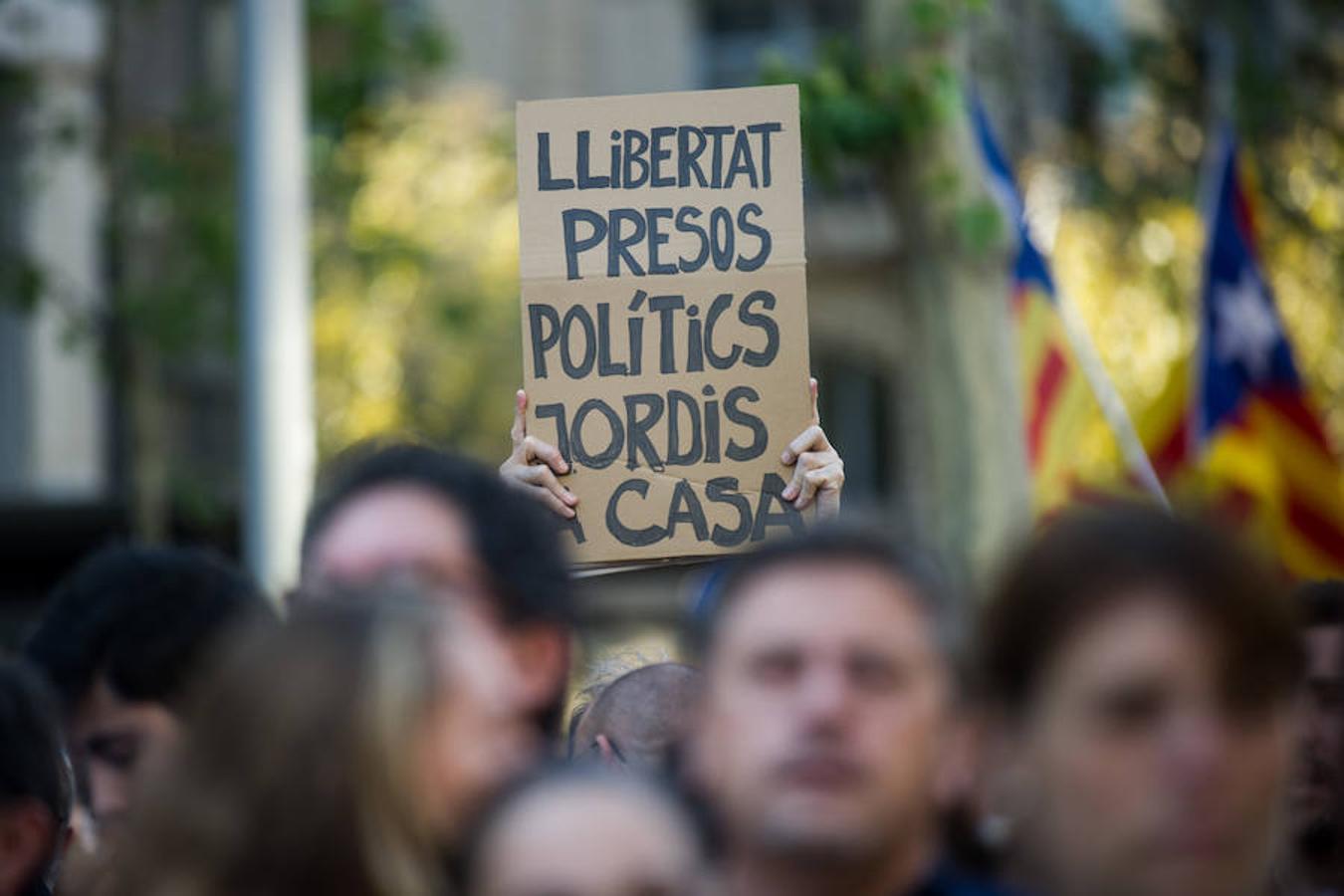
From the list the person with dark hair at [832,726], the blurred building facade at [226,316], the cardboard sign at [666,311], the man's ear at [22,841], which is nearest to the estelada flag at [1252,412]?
the blurred building facade at [226,316]

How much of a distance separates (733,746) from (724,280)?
2077 millimetres

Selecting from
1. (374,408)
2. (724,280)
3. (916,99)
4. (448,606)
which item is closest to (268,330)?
(916,99)

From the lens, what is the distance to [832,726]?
3215mm

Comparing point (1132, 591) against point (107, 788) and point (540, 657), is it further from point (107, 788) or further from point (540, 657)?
point (107, 788)

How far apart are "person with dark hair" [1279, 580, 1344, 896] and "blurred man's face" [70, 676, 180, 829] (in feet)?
6.26

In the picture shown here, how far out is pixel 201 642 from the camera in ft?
15.3

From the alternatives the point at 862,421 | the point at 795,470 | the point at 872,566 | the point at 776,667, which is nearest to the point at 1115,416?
the point at 795,470

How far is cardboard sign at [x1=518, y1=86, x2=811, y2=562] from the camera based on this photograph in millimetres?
5086

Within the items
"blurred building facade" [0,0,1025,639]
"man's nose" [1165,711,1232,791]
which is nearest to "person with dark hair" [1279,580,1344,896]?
"man's nose" [1165,711,1232,791]

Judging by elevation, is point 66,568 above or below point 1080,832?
below

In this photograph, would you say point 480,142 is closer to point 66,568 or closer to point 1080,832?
point 66,568

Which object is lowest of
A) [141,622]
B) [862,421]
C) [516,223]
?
[862,421]

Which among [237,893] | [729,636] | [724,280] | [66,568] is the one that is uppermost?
[724,280]

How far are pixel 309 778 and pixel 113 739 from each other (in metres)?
1.62
